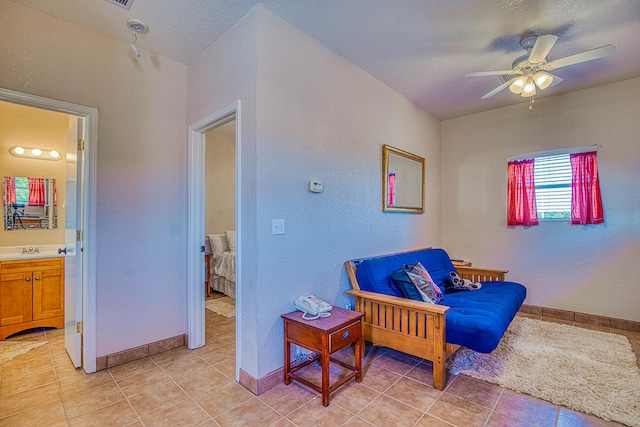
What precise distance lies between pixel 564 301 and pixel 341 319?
3160 millimetres

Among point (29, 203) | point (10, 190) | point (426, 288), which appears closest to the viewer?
point (426, 288)

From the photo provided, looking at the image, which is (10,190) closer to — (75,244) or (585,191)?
(75,244)

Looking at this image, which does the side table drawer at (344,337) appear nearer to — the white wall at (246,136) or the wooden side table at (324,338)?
the wooden side table at (324,338)

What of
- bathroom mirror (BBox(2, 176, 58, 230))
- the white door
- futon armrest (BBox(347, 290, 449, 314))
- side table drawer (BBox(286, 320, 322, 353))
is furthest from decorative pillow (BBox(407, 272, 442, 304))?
bathroom mirror (BBox(2, 176, 58, 230))

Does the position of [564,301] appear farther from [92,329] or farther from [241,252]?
[92,329]

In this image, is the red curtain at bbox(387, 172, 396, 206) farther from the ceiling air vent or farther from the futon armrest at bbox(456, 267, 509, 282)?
the ceiling air vent

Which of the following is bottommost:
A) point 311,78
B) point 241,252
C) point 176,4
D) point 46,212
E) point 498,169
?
point 241,252

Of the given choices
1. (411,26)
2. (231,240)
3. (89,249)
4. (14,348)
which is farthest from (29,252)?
(411,26)

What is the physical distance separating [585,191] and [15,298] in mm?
6131

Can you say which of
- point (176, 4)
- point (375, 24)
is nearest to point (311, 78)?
point (375, 24)

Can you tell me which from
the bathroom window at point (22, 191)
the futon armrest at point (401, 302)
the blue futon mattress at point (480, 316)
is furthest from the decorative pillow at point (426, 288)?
the bathroom window at point (22, 191)

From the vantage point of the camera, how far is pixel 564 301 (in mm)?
3545

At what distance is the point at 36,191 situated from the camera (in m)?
3.44

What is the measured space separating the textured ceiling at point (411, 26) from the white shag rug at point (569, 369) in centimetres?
265
